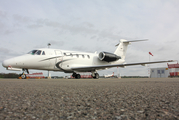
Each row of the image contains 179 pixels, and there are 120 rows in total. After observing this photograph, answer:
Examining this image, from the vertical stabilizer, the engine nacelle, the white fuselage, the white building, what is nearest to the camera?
the white fuselage

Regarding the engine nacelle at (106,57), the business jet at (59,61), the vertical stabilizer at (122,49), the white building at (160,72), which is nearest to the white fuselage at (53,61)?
the business jet at (59,61)

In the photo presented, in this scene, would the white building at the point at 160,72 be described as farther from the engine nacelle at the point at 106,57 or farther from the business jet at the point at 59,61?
the engine nacelle at the point at 106,57

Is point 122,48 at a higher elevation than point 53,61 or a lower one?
higher

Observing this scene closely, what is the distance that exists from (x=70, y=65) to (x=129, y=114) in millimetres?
14174

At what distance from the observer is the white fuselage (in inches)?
474

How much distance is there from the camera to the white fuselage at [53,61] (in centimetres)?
1204

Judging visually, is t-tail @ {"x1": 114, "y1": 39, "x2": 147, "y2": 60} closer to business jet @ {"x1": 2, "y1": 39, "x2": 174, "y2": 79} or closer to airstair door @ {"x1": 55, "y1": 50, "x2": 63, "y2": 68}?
business jet @ {"x1": 2, "y1": 39, "x2": 174, "y2": 79}

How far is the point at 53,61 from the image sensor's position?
13852 mm

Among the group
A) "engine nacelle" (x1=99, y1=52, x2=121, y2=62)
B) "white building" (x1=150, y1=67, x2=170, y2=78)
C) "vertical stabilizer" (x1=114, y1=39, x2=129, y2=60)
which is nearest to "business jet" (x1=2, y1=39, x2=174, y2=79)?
"engine nacelle" (x1=99, y1=52, x2=121, y2=62)

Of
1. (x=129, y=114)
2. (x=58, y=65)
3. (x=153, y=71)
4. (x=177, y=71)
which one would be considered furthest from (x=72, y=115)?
(x=153, y=71)

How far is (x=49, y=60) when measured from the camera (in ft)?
44.5

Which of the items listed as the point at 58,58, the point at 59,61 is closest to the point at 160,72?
the point at 59,61

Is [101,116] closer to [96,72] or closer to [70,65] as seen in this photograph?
[70,65]

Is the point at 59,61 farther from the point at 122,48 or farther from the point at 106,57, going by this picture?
the point at 122,48
